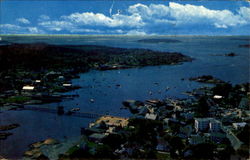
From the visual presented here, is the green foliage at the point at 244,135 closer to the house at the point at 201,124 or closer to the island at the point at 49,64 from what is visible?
the house at the point at 201,124

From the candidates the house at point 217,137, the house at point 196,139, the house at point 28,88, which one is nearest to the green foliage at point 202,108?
the house at point 217,137

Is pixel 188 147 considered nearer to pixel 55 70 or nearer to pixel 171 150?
pixel 171 150

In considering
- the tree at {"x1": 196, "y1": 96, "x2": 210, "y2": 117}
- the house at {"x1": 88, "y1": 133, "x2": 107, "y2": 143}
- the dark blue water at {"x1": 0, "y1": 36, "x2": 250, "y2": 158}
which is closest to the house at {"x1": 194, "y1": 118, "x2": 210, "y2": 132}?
the tree at {"x1": 196, "y1": 96, "x2": 210, "y2": 117}

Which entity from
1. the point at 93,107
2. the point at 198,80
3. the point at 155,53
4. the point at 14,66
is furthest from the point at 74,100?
the point at 198,80

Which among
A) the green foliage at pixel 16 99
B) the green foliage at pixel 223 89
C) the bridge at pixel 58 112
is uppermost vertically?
the green foliage at pixel 223 89

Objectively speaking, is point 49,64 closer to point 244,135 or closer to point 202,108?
point 202,108
